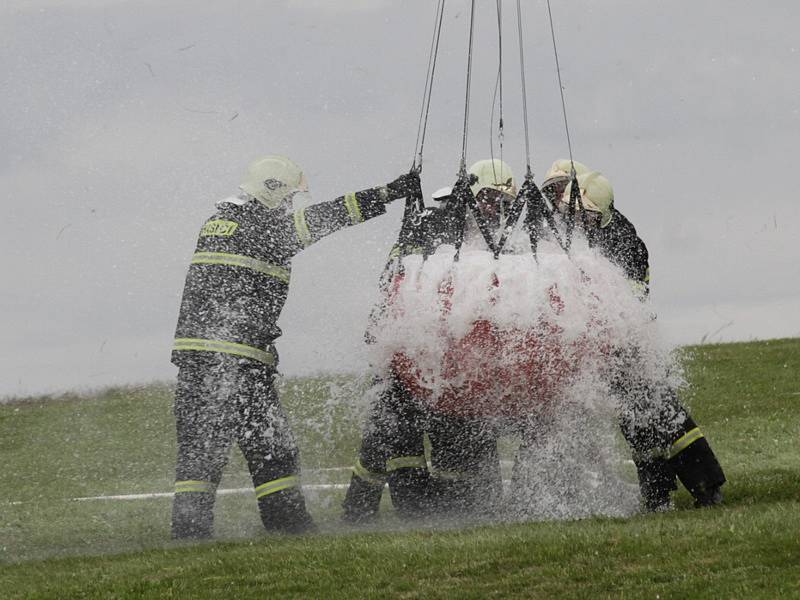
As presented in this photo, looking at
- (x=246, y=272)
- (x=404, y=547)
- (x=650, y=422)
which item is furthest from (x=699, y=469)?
(x=246, y=272)

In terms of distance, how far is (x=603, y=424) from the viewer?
24.8 ft

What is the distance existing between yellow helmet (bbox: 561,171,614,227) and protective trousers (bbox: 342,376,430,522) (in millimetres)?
1826

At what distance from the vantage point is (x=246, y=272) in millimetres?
8297

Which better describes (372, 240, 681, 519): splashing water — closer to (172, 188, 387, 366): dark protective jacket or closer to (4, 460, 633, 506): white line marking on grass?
(172, 188, 387, 366): dark protective jacket

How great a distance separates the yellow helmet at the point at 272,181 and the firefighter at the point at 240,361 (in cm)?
21

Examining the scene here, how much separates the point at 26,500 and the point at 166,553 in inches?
190

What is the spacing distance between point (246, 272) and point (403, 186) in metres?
1.26

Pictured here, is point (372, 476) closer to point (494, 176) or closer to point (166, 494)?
point (494, 176)

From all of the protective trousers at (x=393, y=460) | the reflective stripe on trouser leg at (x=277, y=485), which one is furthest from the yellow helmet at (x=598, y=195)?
the reflective stripe on trouser leg at (x=277, y=485)

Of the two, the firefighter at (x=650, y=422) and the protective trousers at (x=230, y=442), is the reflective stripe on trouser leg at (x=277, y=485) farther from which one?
the firefighter at (x=650, y=422)

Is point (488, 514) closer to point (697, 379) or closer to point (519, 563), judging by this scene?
point (519, 563)

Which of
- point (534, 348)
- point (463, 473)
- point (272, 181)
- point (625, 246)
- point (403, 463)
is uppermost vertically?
point (272, 181)

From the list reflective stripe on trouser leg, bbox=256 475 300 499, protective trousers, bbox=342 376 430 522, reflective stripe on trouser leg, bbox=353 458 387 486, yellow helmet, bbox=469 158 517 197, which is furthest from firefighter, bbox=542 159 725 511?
reflective stripe on trouser leg, bbox=256 475 300 499

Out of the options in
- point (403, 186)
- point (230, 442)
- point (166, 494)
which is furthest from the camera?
point (166, 494)
